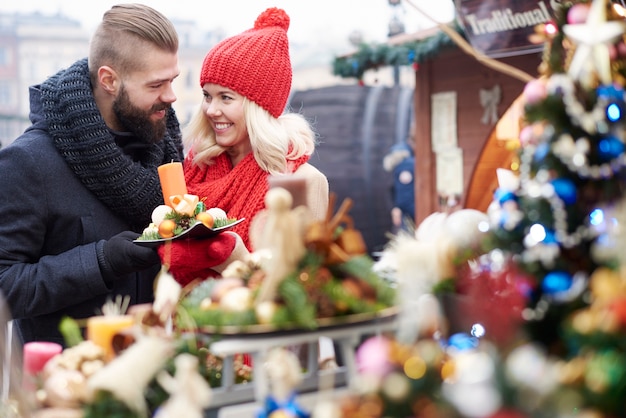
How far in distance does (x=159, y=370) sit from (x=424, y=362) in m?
0.44

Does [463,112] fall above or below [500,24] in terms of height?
below

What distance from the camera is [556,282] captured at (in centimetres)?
108

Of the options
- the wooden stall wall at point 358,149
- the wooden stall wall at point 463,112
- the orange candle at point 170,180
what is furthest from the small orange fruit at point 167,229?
the wooden stall wall at point 358,149

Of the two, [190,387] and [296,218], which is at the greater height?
[296,218]

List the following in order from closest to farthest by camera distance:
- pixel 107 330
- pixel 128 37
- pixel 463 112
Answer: pixel 107 330 → pixel 128 37 → pixel 463 112

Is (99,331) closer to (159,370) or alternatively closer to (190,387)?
(159,370)

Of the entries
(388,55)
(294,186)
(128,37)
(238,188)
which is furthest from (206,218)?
(388,55)

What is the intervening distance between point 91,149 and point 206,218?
0.45 m

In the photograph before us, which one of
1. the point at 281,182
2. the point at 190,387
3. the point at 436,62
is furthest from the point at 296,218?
the point at 436,62

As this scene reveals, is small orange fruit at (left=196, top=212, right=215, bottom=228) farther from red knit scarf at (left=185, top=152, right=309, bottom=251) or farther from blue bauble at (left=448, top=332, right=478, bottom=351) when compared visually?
blue bauble at (left=448, top=332, right=478, bottom=351)

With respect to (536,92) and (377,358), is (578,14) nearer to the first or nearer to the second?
(536,92)

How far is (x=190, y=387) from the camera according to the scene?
112 cm

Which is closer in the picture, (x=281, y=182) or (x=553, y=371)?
(x=553, y=371)

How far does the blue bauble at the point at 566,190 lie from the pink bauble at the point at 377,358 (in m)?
0.30
